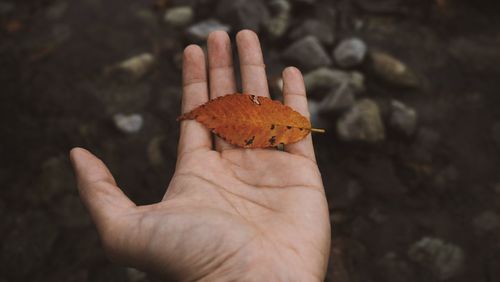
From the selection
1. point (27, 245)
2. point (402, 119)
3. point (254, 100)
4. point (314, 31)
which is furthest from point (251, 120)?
point (314, 31)

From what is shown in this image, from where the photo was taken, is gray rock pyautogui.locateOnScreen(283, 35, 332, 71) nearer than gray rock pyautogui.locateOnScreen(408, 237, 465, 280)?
No

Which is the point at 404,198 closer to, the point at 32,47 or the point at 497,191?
the point at 497,191

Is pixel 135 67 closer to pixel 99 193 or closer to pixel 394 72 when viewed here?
pixel 99 193

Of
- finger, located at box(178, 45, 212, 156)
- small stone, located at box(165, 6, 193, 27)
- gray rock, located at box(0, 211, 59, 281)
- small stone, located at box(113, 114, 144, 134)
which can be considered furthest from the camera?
small stone, located at box(165, 6, 193, 27)

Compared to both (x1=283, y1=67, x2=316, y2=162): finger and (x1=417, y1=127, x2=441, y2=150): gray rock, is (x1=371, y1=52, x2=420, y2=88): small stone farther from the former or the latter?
(x1=283, y1=67, x2=316, y2=162): finger

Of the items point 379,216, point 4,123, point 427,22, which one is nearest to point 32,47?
point 4,123

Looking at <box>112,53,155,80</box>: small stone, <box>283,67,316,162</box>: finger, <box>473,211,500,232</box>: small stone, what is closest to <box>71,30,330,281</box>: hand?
<box>283,67,316,162</box>: finger
